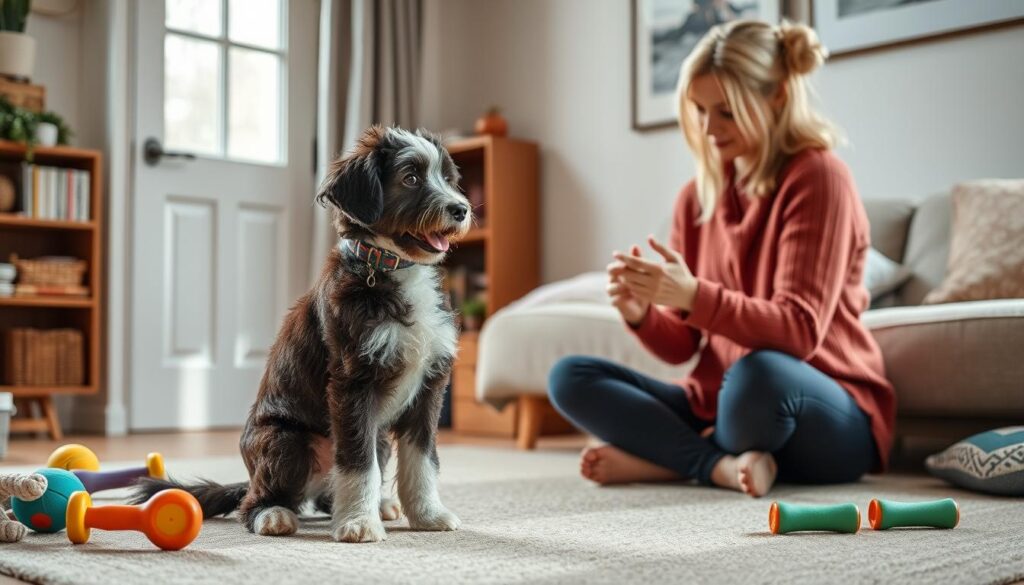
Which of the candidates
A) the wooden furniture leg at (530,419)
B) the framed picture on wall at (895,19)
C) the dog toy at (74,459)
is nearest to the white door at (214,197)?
the wooden furniture leg at (530,419)

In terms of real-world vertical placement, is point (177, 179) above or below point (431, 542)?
above

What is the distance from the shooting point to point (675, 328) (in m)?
2.44

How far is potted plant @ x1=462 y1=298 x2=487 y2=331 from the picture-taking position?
4766 mm

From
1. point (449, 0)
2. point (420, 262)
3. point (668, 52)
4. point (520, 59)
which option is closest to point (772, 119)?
point (420, 262)

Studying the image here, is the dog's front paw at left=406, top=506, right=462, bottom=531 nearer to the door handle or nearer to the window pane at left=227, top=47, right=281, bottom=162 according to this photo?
the door handle

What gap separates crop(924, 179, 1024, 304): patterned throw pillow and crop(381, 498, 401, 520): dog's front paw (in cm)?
177

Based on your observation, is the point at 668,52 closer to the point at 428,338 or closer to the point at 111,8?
the point at 111,8

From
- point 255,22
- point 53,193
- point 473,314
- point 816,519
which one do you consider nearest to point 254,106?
point 255,22

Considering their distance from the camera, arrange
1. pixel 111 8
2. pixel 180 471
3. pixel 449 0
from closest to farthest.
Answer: pixel 180 471, pixel 111 8, pixel 449 0

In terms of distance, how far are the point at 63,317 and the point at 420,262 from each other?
11.2ft

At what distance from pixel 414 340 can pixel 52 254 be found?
348 cm

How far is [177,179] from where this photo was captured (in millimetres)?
4598

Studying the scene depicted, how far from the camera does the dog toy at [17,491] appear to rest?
4.97 ft

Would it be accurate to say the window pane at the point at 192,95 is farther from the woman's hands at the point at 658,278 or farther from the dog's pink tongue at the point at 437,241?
the dog's pink tongue at the point at 437,241
